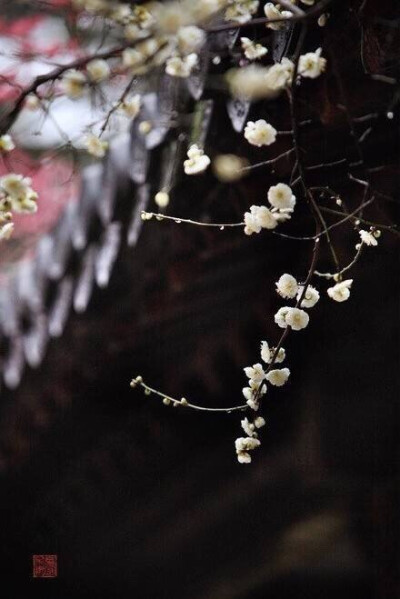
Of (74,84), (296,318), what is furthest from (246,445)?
(74,84)

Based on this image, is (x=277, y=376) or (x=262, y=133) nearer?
(x=262, y=133)

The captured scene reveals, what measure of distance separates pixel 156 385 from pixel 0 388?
77 centimetres

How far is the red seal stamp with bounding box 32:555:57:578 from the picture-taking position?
2.72 metres

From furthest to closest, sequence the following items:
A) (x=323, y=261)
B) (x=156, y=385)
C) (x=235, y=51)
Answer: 1. (x=156, y=385)
2. (x=323, y=261)
3. (x=235, y=51)

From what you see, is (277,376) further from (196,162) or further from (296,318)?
(196,162)

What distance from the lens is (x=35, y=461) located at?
2.91 m

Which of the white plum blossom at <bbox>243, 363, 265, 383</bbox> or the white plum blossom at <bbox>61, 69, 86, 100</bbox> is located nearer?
the white plum blossom at <bbox>61, 69, 86, 100</bbox>

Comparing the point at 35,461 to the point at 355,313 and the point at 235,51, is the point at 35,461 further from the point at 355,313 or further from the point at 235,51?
the point at 235,51

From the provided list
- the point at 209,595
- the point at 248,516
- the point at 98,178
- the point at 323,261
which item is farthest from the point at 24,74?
the point at 209,595

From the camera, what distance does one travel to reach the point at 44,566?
2723 millimetres

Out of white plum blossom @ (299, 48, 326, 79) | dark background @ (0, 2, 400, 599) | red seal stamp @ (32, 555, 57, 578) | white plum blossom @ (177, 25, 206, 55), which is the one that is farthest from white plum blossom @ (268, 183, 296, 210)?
red seal stamp @ (32, 555, 57, 578)

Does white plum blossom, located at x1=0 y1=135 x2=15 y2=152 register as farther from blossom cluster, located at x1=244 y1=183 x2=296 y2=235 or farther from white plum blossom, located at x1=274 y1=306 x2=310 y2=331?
white plum blossom, located at x1=274 y1=306 x2=310 y2=331

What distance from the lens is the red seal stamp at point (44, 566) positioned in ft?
8.93

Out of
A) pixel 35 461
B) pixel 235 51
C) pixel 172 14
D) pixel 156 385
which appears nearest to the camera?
pixel 172 14
